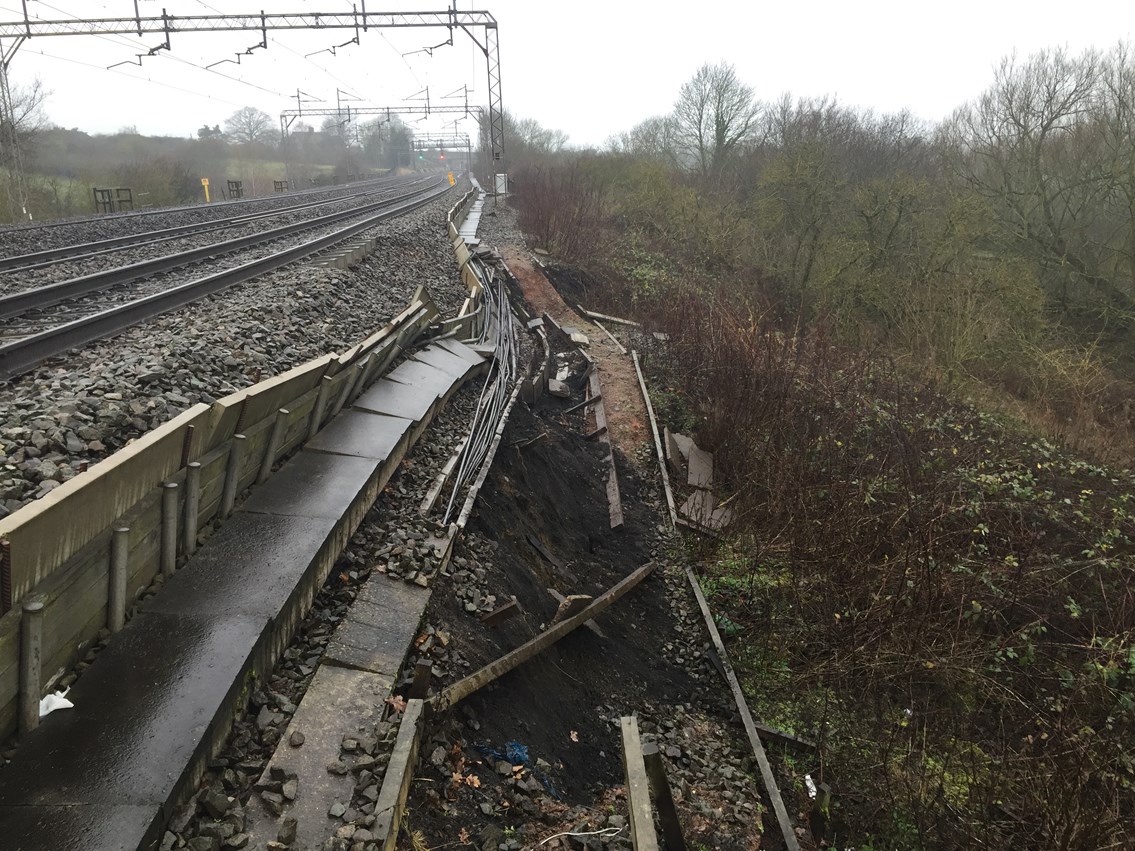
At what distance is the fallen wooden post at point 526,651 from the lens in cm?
428

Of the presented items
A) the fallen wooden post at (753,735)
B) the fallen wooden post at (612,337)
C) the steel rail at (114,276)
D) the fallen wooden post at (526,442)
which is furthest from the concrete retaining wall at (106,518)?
the fallen wooden post at (612,337)

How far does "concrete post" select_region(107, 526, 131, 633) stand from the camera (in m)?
3.61

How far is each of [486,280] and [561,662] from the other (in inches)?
516

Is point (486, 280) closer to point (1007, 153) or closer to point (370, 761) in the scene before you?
point (370, 761)

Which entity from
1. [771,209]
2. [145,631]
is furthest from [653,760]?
[771,209]

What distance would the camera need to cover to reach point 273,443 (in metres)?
5.72

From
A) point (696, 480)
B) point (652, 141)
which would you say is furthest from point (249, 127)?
point (696, 480)

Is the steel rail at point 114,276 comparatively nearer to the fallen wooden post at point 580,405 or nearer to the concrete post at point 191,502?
the concrete post at point 191,502

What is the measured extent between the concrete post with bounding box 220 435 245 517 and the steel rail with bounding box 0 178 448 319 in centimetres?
542

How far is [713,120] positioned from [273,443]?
3819 centimetres

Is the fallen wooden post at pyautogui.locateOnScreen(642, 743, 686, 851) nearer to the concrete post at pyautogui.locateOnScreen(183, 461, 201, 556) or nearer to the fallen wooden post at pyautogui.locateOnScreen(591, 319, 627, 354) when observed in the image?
the concrete post at pyautogui.locateOnScreen(183, 461, 201, 556)

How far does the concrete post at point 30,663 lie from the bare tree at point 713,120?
120 feet

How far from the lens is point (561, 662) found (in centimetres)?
577

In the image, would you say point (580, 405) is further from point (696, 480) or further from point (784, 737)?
point (784, 737)
